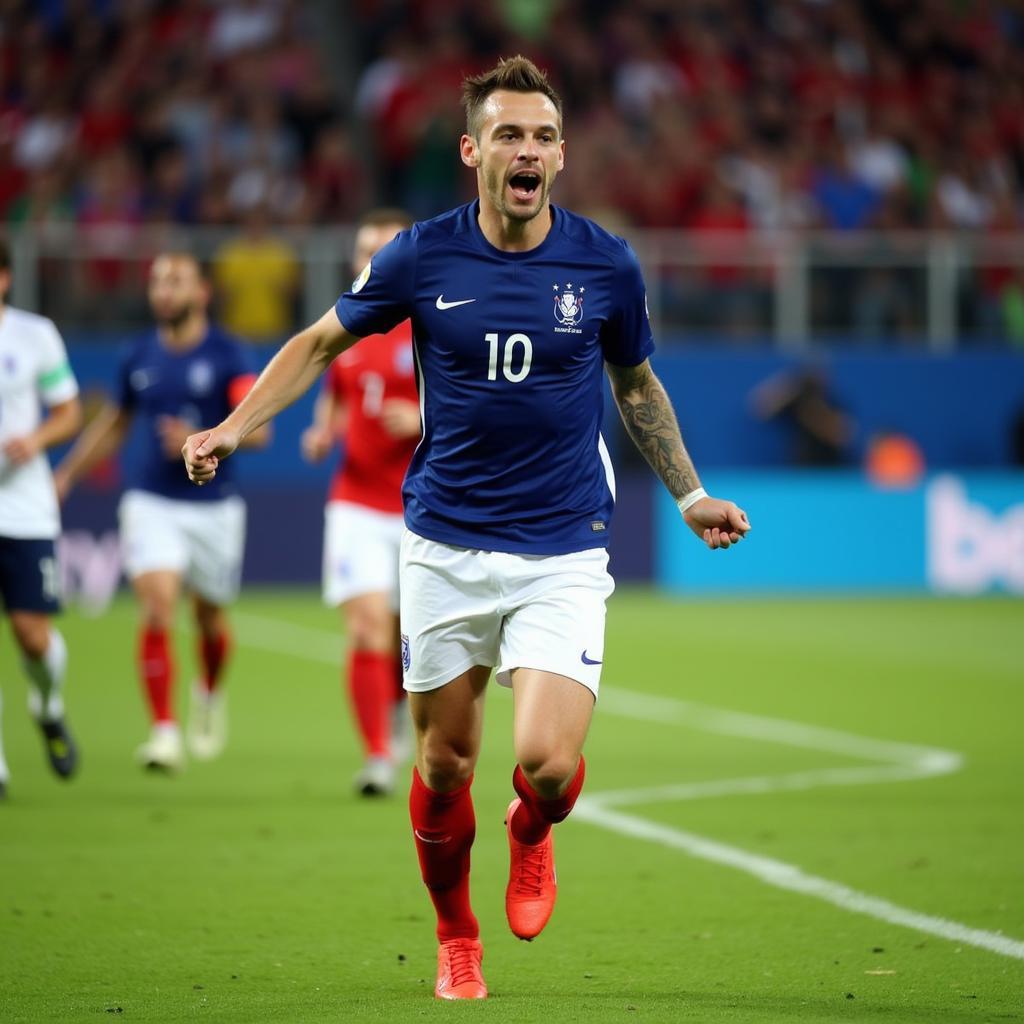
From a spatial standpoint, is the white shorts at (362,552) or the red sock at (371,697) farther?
the white shorts at (362,552)

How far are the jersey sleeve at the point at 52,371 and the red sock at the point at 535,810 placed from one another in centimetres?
449

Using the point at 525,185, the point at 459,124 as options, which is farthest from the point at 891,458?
the point at 525,185

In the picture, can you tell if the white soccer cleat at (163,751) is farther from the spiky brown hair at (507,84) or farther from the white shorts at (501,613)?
the spiky brown hair at (507,84)

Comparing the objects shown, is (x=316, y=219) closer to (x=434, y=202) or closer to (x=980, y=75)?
(x=434, y=202)

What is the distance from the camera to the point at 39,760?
1069 cm

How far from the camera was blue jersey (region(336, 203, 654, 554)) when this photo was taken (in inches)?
212

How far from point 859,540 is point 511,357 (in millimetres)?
17550

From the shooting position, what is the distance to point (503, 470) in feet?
17.9

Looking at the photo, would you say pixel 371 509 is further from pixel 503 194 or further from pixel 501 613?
pixel 503 194

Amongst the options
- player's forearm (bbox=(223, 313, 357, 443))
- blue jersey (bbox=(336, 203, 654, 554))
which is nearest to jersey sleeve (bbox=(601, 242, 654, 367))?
blue jersey (bbox=(336, 203, 654, 554))

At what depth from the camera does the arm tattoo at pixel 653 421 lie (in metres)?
5.68

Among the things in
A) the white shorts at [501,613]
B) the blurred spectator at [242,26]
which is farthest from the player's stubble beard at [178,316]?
the blurred spectator at [242,26]

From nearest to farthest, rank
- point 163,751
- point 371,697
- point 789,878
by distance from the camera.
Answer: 1. point 789,878
2. point 371,697
3. point 163,751

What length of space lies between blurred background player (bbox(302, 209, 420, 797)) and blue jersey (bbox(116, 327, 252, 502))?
41.3 inches
